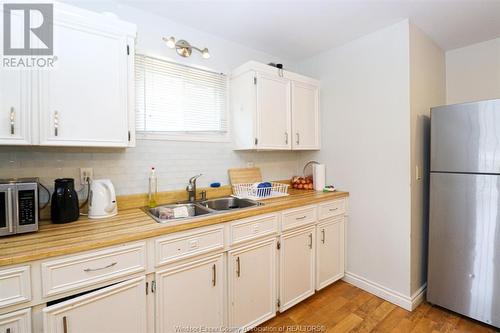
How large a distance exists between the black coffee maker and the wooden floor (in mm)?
1504

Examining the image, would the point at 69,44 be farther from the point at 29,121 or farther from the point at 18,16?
the point at 29,121

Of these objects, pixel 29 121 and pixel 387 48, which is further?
pixel 387 48

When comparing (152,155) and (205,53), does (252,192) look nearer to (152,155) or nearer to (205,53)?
(152,155)

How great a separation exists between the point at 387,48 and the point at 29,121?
264 cm

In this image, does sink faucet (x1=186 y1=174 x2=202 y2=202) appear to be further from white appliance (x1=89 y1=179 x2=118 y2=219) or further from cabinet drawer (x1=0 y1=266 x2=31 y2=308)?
cabinet drawer (x1=0 y1=266 x2=31 y2=308)

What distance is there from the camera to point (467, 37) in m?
→ 2.25

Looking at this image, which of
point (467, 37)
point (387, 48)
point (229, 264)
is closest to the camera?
point (229, 264)

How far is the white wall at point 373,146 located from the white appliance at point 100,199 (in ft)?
6.77

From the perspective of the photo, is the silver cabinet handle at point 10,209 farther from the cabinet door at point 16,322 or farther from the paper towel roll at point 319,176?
the paper towel roll at point 319,176

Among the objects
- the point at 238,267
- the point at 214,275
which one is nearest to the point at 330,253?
the point at 238,267

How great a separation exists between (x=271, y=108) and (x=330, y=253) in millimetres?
1503

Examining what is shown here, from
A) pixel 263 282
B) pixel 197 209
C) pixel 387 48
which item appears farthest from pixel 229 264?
pixel 387 48

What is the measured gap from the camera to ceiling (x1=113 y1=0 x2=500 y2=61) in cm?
175

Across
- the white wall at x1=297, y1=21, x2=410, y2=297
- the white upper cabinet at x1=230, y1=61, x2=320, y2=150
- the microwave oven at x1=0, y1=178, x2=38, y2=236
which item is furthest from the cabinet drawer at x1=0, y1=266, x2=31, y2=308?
the white wall at x1=297, y1=21, x2=410, y2=297
